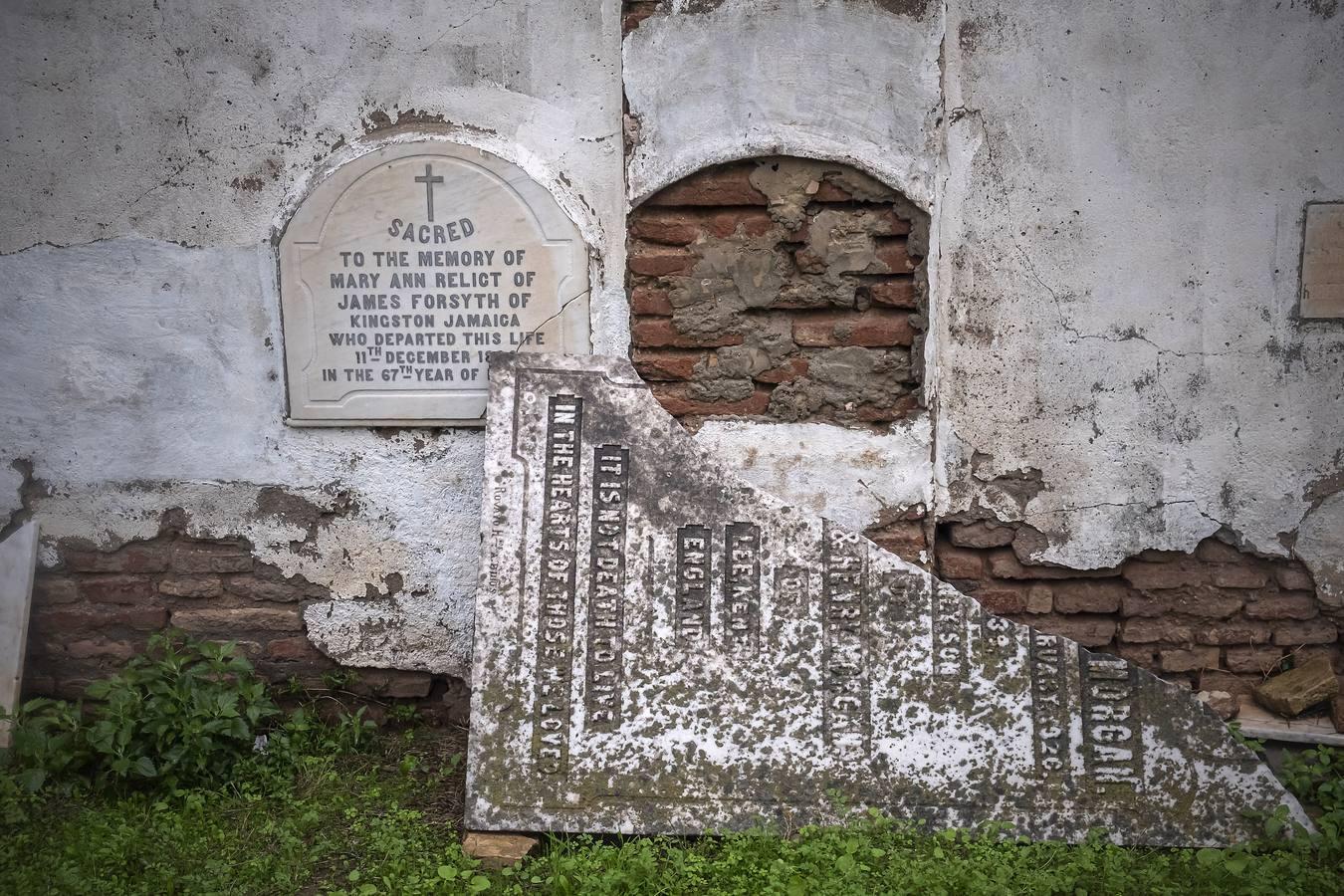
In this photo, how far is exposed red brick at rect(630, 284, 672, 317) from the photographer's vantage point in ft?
9.79

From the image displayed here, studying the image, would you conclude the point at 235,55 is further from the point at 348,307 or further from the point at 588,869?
the point at 588,869

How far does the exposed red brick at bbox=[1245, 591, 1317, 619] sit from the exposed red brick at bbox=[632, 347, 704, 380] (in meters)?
1.92

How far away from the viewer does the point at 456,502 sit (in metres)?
3.12

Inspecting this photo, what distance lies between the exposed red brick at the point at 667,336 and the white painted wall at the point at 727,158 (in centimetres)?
7

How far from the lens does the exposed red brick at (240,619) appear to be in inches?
125

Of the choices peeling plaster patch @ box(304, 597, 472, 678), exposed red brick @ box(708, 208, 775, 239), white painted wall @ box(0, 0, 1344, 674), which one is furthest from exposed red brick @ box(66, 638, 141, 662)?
exposed red brick @ box(708, 208, 775, 239)

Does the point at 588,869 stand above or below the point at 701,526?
below

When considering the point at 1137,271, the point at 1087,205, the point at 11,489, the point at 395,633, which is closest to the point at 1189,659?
the point at 1137,271

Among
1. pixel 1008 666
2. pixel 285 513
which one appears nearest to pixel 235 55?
pixel 285 513

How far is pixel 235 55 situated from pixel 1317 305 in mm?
3328

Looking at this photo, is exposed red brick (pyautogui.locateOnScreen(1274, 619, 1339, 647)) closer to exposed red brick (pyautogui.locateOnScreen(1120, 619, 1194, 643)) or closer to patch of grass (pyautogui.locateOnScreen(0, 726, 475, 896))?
exposed red brick (pyautogui.locateOnScreen(1120, 619, 1194, 643))

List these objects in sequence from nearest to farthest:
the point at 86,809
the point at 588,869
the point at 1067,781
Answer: the point at 588,869
the point at 1067,781
the point at 86,809

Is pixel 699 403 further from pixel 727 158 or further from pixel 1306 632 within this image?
pixel 1306 632

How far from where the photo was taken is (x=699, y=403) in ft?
9.88
